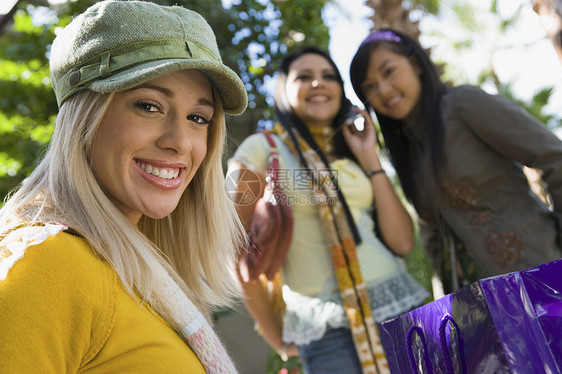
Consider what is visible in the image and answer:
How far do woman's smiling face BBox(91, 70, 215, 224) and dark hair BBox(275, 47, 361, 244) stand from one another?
0.89m

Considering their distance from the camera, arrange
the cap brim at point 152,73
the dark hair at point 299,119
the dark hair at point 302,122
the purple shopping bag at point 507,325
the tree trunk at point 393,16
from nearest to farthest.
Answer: the purple shopping bag at point 507,325
the cap brim at point 152,73
the dark hair at point 302,122
the dark hair at point 299,119
the tree trunk at point 393,16

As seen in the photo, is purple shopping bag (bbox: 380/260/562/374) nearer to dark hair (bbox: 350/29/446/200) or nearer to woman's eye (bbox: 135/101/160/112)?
woman's eye (bbox: 135/101/160/112)

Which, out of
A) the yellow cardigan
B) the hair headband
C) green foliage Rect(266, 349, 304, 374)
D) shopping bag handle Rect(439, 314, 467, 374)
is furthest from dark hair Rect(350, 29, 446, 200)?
green foliage Rect(266, 349, 304, 374)

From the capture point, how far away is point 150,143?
121 cm

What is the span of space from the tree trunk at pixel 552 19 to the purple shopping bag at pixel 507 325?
211cm

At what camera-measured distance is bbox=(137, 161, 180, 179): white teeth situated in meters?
1.22

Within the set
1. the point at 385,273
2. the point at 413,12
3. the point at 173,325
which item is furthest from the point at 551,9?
the point at 173,325

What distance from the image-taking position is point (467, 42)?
12258mm

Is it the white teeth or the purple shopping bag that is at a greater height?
the white teeth

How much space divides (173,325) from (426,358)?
0.55 meters

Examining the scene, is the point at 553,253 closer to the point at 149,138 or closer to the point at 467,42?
the point at 149,138

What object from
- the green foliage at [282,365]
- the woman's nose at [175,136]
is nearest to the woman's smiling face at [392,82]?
the woman's nose at [175,136]

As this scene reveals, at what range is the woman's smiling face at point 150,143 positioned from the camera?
1172mm

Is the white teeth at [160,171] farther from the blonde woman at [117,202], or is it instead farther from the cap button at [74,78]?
the cap button at [74,78]
